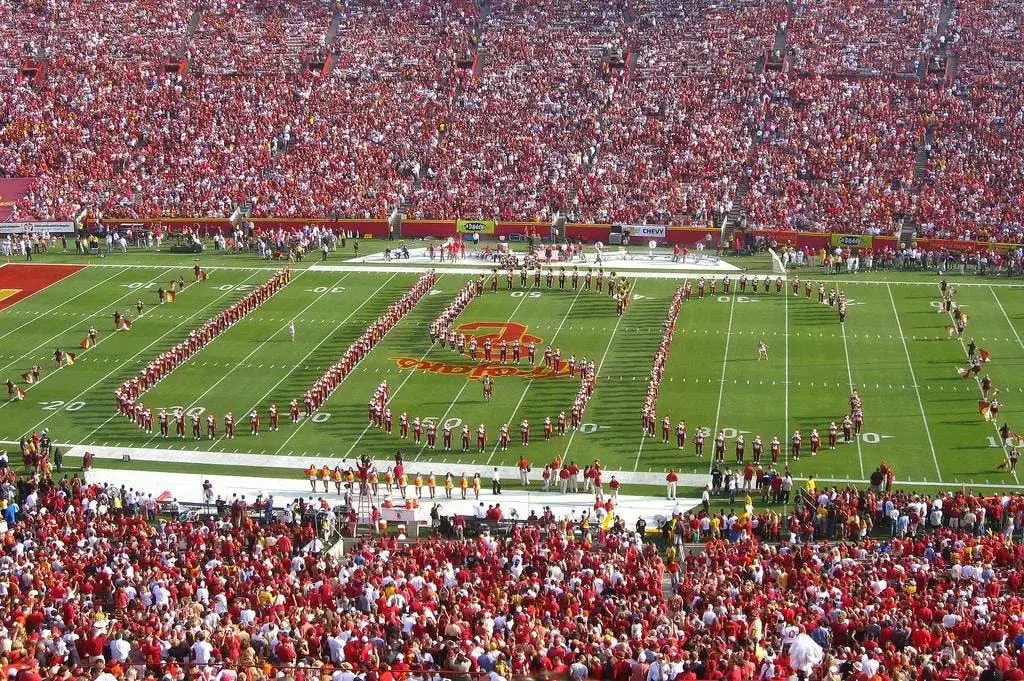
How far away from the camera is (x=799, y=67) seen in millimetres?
62531

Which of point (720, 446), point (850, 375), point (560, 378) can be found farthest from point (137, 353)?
point (850, 375)

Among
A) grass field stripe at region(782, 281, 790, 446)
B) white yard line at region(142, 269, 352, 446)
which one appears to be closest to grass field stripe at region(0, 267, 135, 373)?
white yard line at region(142, 269, 352, 446)

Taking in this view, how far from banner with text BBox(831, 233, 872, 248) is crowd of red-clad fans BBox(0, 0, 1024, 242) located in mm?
994

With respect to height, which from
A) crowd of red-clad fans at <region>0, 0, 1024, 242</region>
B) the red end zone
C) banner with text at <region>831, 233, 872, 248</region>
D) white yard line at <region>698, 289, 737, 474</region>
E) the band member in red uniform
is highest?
crowd of red-clad fans at <region>0, 0, 1024, 242</region>

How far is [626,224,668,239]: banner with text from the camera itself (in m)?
53.9

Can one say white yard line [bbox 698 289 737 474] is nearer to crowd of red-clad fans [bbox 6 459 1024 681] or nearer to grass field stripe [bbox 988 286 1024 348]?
crowd of red-clad fans [bbox 6 459 1024 681]

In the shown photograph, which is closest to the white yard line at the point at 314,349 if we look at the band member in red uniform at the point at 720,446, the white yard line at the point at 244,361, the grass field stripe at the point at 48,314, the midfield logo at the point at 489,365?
the white yard line at the point at 244,361

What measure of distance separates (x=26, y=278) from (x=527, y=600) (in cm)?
3394

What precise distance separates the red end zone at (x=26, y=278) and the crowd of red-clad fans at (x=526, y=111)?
6.81 meters

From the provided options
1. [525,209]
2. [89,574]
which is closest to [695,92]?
[525,209]

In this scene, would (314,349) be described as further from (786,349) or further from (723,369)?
(786,349)

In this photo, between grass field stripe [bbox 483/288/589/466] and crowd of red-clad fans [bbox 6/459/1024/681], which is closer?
crowd of red-clad fans [bbox 6/459/1024/681]

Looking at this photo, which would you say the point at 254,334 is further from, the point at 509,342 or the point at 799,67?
the point at 799,67

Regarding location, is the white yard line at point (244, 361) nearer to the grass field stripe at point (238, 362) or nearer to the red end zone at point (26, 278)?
the grass field stripe at point (238, 362)
